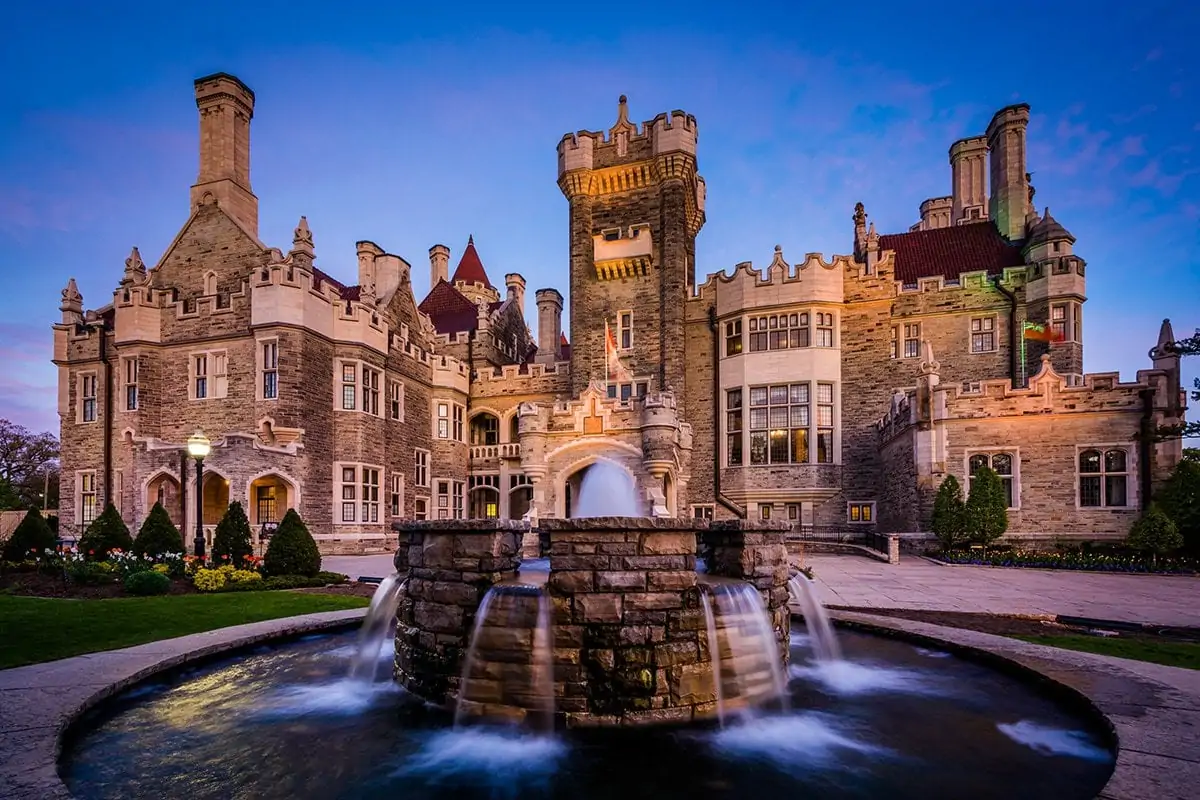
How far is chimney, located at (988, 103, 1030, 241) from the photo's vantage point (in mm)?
31000

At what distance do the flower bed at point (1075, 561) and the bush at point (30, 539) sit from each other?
28.0m

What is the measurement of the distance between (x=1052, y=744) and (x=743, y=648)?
8.97 feet

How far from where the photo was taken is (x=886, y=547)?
70.0 feet

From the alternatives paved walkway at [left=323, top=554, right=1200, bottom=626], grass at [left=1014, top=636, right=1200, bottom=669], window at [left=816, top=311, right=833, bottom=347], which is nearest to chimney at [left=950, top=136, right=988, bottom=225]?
window at [left=816, top=311, right=833, bottom=347]

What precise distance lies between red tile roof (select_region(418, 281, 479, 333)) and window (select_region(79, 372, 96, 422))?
17991 millimetres

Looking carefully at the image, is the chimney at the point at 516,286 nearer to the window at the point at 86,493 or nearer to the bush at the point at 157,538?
the window at the point at 86,493

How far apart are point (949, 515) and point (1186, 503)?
699 centimetres

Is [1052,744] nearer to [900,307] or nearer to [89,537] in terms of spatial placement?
[89,537]

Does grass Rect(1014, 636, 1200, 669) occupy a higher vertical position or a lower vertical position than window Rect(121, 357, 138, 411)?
lower

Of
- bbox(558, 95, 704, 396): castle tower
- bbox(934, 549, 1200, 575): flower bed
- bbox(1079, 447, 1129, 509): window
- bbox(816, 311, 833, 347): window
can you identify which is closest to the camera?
bbox(934, 549, 1200, 575): flower bed

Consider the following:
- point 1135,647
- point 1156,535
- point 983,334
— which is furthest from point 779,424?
point 1135,647

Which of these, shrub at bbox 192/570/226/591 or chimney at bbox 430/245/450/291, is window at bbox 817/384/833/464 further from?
chimney at bbox 430/245/450/291

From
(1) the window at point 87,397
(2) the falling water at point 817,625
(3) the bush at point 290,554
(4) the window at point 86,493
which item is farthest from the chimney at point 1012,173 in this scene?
(4) the window at point 86,493

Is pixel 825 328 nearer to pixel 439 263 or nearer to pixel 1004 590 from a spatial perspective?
pixel 1004 590
